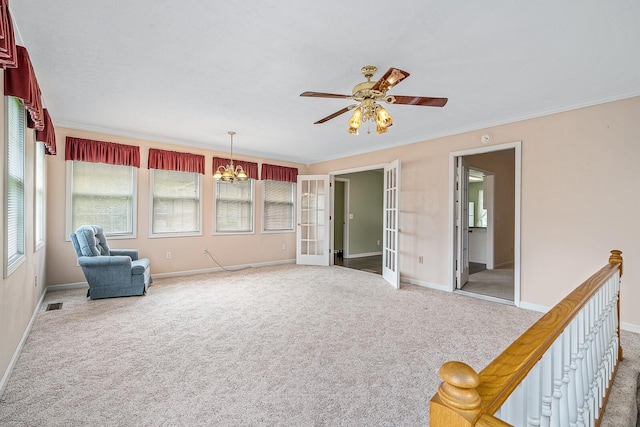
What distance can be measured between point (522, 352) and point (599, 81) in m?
3.33

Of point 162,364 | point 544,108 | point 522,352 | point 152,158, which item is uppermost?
point 544,108

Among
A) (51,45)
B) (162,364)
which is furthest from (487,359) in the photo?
(51,45)

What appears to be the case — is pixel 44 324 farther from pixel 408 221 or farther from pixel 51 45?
pixel 408 221

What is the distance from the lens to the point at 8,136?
2.23 meters

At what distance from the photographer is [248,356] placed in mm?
2488

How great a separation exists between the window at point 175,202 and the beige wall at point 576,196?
4662 millimetres

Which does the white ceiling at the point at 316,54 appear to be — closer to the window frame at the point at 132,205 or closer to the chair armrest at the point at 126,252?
the window frame at the point at 132,205

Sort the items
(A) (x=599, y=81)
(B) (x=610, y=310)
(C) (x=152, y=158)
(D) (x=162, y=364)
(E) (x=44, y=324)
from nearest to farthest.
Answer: (B) (x=610, y=310) → (D) (x=162, y=364) → (A) (x=599, y=81) → (E) (x=44, y=324) → (C) (x=152, y=158)

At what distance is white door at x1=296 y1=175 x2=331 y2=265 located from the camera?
6.84m

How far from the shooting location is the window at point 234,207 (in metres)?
5.98

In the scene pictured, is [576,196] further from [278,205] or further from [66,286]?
[66,286]

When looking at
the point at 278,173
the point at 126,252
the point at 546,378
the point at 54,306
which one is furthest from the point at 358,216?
the point at 546,378

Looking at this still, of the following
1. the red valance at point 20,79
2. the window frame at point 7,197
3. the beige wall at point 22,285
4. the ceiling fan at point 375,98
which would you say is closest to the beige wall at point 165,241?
the beige wall at point 22,285

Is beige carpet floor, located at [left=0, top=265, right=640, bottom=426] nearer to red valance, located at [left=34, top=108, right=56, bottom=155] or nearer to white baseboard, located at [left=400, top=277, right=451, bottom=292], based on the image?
white baseboard, located at [left=400, top=277, right=451, bottom=292]
